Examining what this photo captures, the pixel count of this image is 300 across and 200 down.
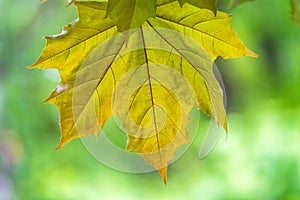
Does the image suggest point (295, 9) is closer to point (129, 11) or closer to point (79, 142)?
point (129, 11)

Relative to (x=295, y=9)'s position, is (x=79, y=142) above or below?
below

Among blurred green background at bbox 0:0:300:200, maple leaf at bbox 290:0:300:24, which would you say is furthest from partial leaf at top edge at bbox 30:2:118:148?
blurred green background at bbox 0:0:300:200

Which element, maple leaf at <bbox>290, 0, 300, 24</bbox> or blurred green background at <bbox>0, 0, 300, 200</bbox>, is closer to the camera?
maple leaf at <bbox>290, 0, 300, 24</bbox>

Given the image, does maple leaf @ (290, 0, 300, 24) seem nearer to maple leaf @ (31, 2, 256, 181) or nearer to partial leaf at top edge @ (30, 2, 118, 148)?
maple leaf @ (31, 2, 256, 181)

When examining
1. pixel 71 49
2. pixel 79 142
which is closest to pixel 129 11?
pixel 71 49

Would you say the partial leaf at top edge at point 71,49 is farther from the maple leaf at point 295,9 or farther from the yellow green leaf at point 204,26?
the maple leaf at point 295,9

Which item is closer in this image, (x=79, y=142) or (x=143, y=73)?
(x=143, y=73)

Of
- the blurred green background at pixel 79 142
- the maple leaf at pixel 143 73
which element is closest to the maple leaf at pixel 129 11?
the maple leaf at pixel 143 73
